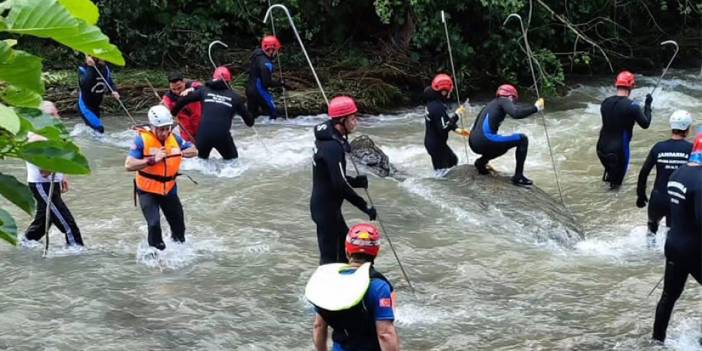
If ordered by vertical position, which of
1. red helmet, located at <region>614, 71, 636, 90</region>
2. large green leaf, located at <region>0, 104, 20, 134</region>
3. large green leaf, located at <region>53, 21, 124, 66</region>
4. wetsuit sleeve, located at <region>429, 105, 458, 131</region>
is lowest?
wetsuit sleeve, located at <region>429, 105, 458, 131</region>

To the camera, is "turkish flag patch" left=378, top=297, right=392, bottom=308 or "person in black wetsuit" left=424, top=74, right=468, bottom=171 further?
"person in black wetsuit" left=424, top=74, right=468, bottom=171

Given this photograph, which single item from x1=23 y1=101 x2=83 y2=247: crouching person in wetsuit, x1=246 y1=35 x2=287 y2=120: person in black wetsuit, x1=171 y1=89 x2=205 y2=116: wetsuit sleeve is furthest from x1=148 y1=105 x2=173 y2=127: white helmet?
x1=246 y1=35 x2=287 y2=120: person in black wetsuit

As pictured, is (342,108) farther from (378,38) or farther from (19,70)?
(378,38)

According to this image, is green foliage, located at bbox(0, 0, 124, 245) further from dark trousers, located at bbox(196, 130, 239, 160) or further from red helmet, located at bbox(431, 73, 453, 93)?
dark trousers, located at bbox(196, 130, 239, 160)

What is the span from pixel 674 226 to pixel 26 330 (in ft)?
16.5

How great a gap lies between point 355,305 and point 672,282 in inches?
120

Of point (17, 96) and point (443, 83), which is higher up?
point (17, 96)

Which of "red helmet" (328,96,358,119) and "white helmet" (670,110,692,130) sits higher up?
"red helmet" (328,96,358,119)

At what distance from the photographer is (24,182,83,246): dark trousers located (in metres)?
7.94

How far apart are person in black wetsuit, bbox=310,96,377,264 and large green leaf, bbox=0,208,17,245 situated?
4.82 meters

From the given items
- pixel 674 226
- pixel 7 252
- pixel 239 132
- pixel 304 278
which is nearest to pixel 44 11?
pixel 674 226

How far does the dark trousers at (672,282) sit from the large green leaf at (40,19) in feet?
17.4

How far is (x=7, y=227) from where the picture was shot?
1.76 metres

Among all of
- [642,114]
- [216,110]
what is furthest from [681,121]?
[216,110]
